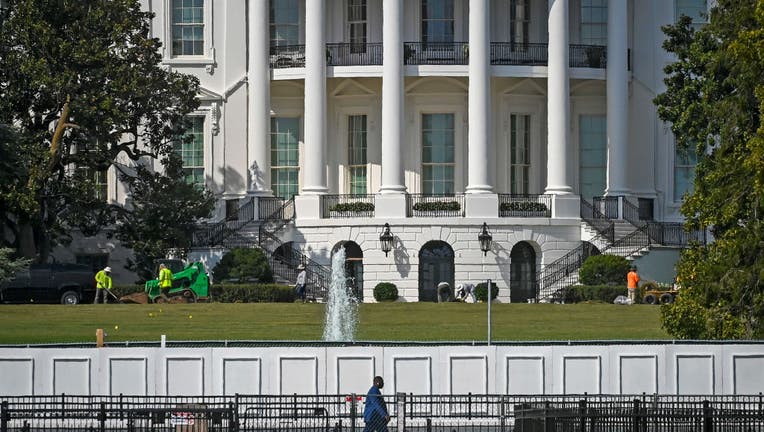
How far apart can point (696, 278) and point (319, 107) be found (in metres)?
29.9

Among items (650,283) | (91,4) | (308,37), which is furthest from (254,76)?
(650,283)

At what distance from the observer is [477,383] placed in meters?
41.4

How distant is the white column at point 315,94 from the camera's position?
7481 centimetres

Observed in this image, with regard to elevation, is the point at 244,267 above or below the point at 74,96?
below

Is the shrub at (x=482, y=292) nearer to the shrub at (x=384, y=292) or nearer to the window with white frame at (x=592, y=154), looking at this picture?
the shrub at (x=384, y=292)

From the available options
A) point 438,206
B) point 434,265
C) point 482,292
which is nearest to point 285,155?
point 438,206

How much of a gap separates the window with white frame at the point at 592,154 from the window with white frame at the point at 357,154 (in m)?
7.74

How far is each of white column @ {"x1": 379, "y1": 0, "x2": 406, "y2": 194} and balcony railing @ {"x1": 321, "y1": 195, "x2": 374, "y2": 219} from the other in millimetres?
862

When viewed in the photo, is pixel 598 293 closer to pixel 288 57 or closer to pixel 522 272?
pixel 522 272

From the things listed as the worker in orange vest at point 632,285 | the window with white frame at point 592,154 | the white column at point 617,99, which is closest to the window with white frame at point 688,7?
the white column at point 617,99

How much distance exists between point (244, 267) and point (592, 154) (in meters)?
15.6

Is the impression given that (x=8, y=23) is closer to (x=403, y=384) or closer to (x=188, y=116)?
(x=188, y=116)

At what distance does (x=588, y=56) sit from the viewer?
77438 millimetres

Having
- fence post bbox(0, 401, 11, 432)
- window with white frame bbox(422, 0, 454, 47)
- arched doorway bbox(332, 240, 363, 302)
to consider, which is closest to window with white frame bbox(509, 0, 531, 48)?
window with white frame bbox(422, 0, 454, 47)
